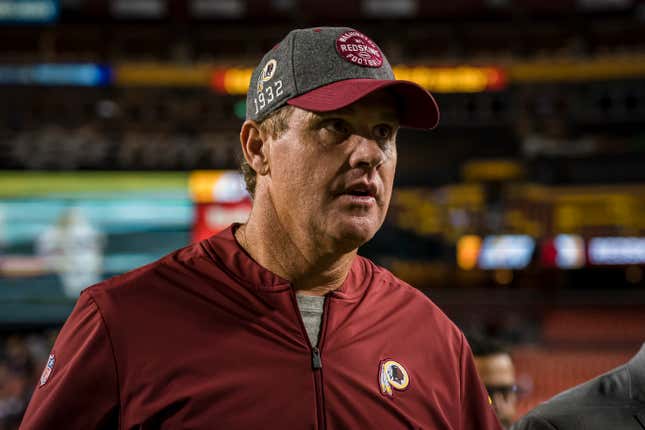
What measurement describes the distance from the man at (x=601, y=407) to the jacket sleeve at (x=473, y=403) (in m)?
0.08

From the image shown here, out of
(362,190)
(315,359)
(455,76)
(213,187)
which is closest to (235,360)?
(315,359)

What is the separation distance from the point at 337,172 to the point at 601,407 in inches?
29.8

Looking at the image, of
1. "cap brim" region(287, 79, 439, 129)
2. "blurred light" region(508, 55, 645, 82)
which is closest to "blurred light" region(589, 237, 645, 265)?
"blurred light" region(508, 55, 645, 82)

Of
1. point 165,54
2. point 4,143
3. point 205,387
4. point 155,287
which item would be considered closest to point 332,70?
point 155,287

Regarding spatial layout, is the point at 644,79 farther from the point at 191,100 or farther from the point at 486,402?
the point at 486,402

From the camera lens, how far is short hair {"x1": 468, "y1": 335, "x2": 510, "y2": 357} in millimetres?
3314

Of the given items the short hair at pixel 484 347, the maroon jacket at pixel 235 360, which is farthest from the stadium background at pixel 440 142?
the maroon jacket at pixel 235 360

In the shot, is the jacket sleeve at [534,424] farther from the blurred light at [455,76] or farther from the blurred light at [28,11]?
the blurred light at [28,11]

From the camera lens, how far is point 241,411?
163cm

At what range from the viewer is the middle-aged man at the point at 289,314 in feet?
5.33

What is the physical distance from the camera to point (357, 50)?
1.82m

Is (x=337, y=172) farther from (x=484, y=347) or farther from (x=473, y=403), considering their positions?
(x=484, y=347)

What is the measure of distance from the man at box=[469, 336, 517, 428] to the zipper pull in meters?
1.59

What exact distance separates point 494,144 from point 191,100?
688cm
